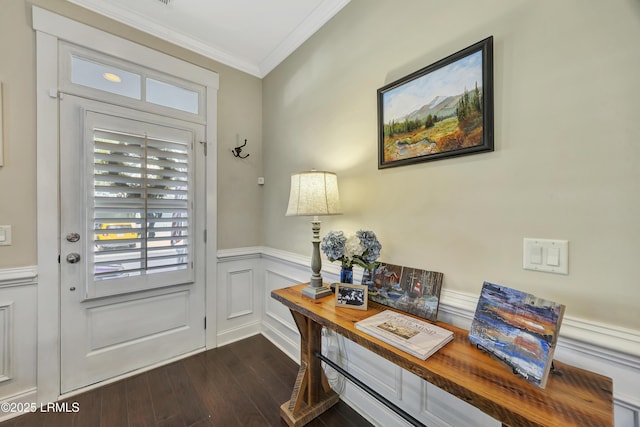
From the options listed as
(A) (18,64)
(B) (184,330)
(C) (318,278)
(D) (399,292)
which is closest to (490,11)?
(D) (399,292)

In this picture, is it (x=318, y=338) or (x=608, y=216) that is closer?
(x=608, y=216)

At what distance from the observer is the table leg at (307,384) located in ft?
5.08

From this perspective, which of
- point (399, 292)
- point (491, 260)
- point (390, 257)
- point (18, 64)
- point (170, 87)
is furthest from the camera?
point (170, 87)

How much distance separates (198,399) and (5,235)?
1.61 metres

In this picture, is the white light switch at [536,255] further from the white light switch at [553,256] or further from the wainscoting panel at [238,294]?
the wainscoting panel at [238,294]

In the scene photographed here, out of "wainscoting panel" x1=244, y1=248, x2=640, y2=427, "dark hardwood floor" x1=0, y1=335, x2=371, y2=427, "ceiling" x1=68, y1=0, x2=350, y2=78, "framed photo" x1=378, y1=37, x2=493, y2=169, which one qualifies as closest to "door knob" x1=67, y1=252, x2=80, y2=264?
"dark hardwood floor" x1=0, y1=335, x2=371, y2=427

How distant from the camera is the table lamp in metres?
1.48

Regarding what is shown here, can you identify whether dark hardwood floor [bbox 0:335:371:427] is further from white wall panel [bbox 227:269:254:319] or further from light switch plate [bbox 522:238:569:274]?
light switch plate [bbox 522:238:569:274]

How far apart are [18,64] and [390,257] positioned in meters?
2.61

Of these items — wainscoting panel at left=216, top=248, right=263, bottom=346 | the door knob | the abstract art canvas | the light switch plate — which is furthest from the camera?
wainscoting panel at left=216, top=248, right=263, bottom=346

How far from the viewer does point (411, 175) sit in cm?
137

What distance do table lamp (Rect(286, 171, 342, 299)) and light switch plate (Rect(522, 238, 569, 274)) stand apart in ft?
2.97

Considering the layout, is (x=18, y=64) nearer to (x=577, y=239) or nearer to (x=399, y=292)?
(x=399, y=292)

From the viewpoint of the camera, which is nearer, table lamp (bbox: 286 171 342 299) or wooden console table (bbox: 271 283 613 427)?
wooden console table (bbox: 271 283 613 427)
